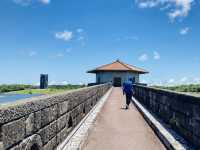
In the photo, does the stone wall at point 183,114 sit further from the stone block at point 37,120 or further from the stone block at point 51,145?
the stone block at point 37,120

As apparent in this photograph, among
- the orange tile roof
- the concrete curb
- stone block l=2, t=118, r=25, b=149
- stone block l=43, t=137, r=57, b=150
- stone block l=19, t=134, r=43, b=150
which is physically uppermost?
the orange tile roof

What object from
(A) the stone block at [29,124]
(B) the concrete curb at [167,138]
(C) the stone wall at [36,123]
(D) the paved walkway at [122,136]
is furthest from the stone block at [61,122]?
(B) the concrete curb at [167,138]

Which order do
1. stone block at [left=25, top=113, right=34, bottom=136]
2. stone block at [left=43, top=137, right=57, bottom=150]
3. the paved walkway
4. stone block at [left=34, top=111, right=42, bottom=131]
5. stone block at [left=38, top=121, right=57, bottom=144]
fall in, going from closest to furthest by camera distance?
stone block at [left=25, top=113, right=34, bottom=136] < stone block at [left=34, top=111, right=42, bottom=131] < stone block at [left=38, top=121, right=57, bottom=144] < stone block at [left=43, top=137, right=57, bottom=150] < the paved walkway

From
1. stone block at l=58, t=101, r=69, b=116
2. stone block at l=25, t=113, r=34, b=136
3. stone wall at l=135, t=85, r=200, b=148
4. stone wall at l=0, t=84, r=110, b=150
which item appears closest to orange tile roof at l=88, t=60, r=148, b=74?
stone wall at l=135, t=85, r=200, b=148

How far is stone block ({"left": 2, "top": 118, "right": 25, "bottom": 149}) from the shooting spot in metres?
4.10

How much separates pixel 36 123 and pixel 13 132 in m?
1.07

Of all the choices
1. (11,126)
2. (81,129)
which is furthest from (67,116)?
(11,126)

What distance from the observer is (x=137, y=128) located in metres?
11.2

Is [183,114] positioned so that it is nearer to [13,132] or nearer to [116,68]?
[13,132]

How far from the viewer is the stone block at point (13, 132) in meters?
4.10

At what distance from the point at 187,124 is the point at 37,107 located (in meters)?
4.09

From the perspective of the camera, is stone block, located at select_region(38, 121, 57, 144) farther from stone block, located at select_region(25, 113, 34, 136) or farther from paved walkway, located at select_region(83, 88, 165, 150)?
paved walkway, located at select_region(83, 88, 165, 150)

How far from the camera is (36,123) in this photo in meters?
5.41

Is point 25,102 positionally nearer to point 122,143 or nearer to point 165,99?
point 122,143
